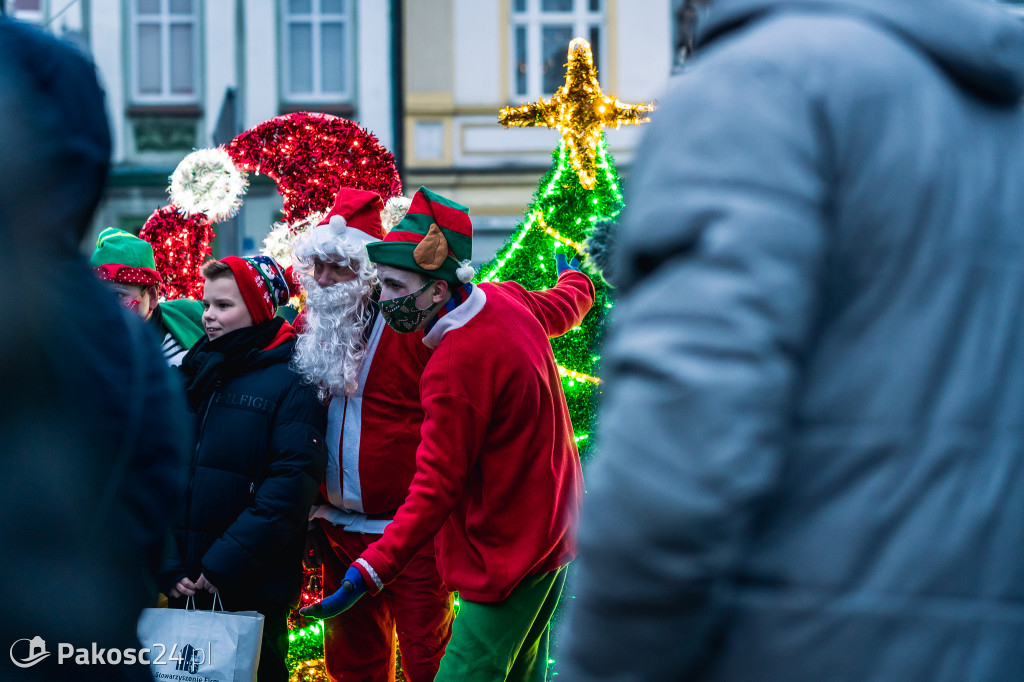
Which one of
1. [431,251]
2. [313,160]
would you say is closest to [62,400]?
[431,251]

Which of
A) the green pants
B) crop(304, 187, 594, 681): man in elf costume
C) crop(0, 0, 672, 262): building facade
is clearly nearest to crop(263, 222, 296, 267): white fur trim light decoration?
crop(304, 187, 594, 681): man in elf costume

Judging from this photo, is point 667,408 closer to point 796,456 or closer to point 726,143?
point 796,456

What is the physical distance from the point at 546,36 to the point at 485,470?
42.1ft

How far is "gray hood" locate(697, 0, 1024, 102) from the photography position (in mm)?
1155

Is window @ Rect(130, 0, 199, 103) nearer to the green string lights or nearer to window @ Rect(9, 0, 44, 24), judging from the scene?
window @ Rect(9, 0, 44, 24)

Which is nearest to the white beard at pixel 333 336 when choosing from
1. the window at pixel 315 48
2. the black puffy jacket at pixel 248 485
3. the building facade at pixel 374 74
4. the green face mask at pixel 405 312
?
the black puffy jacket at pixel 248 485

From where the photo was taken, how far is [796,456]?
1079 mm

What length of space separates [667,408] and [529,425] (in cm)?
217

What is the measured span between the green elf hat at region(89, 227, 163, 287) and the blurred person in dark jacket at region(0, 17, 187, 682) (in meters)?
3.31

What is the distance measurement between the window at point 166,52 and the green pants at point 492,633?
13596 mm

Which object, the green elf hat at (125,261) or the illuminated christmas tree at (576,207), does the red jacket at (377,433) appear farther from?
the green elf hat at (125,261)

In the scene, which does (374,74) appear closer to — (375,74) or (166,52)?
(375,74)

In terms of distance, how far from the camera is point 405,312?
347 cm

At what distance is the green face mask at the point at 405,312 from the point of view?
346 centimetres
